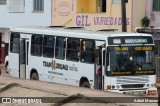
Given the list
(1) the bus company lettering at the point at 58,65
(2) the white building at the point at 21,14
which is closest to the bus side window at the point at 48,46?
(1) the bus company lettering at the point at 58,65

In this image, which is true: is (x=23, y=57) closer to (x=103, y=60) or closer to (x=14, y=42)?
(x=14, y=42)

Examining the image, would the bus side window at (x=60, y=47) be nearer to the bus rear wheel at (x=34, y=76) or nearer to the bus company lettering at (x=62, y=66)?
the bus company lettering at (x=62, y=66)

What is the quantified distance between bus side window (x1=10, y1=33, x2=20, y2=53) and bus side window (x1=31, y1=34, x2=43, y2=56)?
5.18 ft

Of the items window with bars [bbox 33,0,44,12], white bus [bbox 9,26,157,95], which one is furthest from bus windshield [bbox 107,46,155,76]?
window with bars [bbox 33,0,44,12]

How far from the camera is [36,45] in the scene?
2528cm

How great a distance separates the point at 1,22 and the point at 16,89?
30.6 m

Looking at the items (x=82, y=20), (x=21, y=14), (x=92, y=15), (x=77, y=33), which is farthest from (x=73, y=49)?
(x=21, y=14)

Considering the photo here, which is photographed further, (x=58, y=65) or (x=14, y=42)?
(x=14, y=42)

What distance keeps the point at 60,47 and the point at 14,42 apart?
4.43 meters

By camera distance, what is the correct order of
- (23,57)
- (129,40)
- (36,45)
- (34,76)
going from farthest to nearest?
(23,57) → (34,76) → (36,45) → (129,40)

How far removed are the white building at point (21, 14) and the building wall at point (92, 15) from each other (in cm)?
100

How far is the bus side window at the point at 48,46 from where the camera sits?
2411cm

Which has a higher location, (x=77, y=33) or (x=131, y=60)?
(x=77, y=33)

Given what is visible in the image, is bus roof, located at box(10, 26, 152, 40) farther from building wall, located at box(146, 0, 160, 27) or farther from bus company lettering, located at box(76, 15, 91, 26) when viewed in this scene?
building wall, located at box(146, 0, 160, 27)
